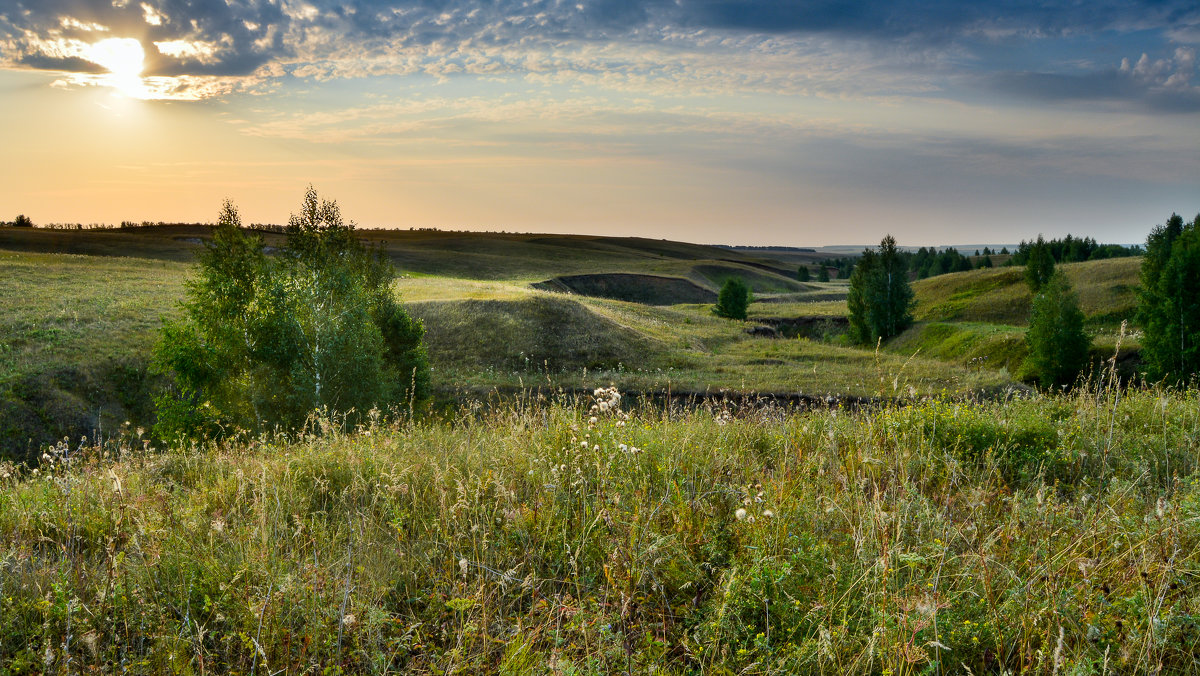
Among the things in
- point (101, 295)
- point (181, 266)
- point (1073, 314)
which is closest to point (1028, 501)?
point (1073, 314)

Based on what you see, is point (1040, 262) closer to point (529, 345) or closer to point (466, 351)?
point (529, 345)

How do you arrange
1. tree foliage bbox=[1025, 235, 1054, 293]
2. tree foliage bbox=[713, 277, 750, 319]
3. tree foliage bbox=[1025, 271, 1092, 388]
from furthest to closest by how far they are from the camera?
1. tree foliage bbox=[713, 277, 750, 319]
2. tree foliage bbox=[1025, 235, 1054, 293]
3. tree foliage bbox=[1025, 271, 1092, 388]

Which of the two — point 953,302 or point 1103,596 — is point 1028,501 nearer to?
point 1103,596

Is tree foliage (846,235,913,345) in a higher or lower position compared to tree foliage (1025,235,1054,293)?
lower

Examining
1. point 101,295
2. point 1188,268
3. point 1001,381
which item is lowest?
point 1001,381

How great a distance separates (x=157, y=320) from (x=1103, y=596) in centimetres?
4028

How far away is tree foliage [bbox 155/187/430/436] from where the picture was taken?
20438 millimetres

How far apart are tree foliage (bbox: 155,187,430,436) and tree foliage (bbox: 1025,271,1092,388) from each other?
120 feet

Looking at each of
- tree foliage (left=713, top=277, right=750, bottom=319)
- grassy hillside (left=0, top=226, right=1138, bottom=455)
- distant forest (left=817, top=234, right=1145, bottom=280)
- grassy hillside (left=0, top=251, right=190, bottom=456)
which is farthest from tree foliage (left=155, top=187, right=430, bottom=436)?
distant forest (left=817, top=234, right=1145, bottom=280)

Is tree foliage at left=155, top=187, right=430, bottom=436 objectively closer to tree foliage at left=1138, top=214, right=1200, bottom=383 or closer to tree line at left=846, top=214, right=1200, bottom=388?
tree line at left=846, top=214, right=1200, bottom=388

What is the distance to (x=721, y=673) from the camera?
2914mm

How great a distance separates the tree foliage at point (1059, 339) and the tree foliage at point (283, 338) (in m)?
36.5

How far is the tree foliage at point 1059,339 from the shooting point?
128 feet

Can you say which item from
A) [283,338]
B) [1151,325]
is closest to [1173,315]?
[1151,325]
